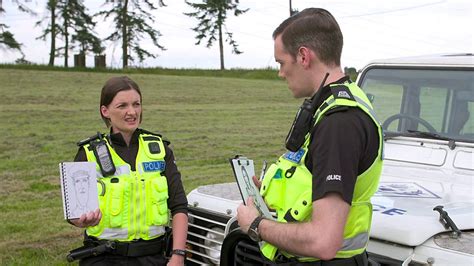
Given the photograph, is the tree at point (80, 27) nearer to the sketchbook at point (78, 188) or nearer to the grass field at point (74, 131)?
the grass field at point (74, 131)

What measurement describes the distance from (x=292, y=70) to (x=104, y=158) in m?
1.28

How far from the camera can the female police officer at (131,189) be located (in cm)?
301

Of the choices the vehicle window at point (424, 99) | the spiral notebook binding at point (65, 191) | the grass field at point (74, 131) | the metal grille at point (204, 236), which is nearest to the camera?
the spiral notebook binding at point (65, 191)

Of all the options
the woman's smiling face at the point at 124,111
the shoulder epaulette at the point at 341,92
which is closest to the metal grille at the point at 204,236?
the woman's smiling face at the point at 124,111

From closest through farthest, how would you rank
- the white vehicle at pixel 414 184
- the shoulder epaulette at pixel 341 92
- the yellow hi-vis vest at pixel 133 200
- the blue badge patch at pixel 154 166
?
the shoulder epaulette at pixel 341 92 < the white vehicle at pixel 414 184 < the yellow hi-vis vest at pixel 133 200 < the blue badge patch at pixel 154 166

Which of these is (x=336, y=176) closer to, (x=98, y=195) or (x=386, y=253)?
(x=386, y=253)

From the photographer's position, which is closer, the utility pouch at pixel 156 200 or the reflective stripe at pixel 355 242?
the reflective stripe at pixel 355 242

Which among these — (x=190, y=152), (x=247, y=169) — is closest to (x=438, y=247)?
(x=247, y=169)

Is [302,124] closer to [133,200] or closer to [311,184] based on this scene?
[311,184]

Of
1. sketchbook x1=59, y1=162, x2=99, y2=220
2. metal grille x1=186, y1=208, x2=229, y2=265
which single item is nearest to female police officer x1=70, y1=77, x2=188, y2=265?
sketchbook x1=59, y1=162, x2=99, y2=220

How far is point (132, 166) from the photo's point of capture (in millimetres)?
3094

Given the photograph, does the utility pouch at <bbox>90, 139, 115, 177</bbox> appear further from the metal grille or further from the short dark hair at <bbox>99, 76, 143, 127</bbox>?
the metal grille

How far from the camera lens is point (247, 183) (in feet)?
7.62

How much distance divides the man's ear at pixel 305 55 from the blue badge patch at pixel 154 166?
4.25 feet
